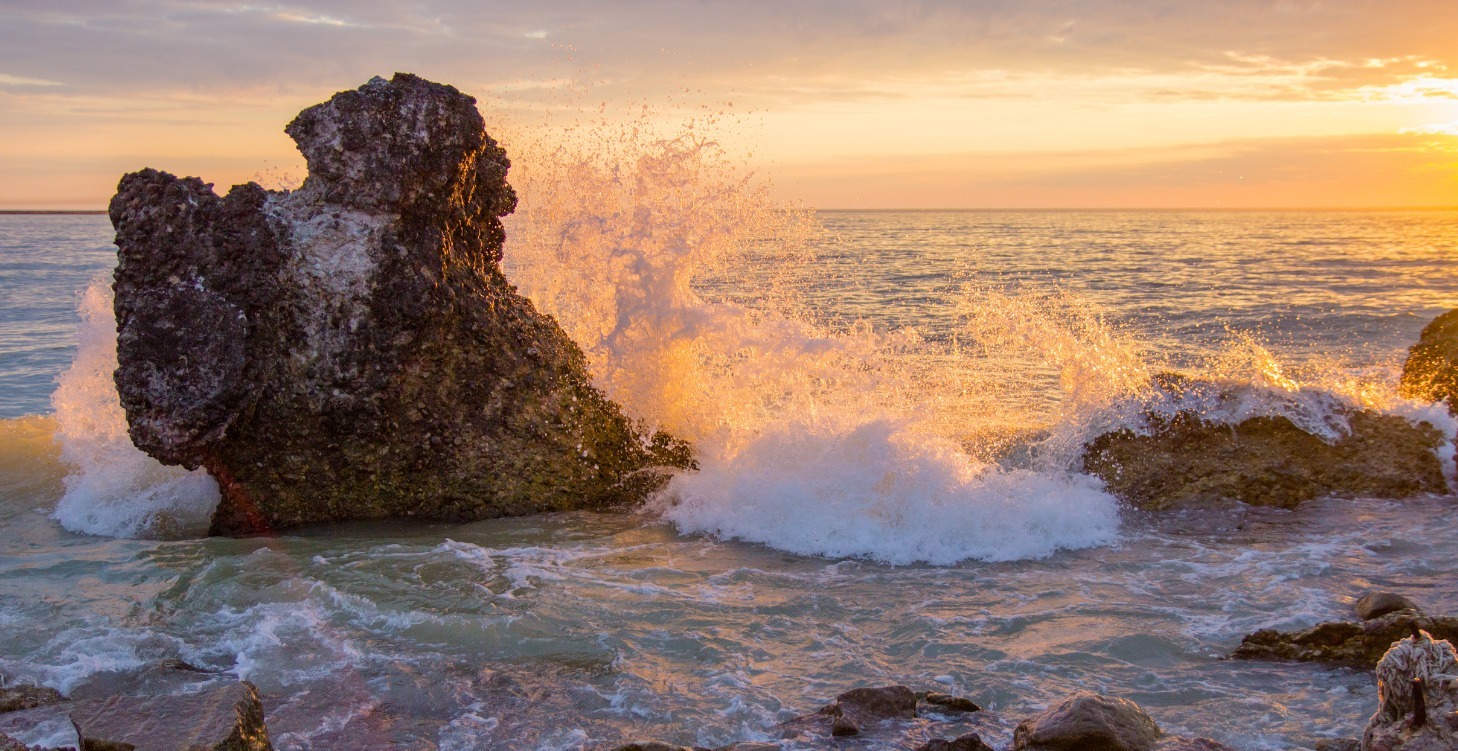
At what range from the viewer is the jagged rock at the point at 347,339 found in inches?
264

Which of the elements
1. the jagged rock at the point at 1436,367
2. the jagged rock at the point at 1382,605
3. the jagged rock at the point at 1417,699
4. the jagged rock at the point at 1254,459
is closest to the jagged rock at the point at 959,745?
the jagged rock at the point at 1417,699

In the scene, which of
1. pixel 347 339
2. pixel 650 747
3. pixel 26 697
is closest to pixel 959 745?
pixel 650 747

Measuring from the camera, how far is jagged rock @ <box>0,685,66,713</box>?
428cm

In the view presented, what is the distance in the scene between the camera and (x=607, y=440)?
8078 millimetres

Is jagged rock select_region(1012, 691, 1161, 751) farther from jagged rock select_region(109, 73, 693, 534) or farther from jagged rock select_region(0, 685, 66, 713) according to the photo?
jagged rock select_region(109, 73, 693, 534)

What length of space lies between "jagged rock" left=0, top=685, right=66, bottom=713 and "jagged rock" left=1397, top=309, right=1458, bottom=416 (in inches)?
391

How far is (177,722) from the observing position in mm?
3883

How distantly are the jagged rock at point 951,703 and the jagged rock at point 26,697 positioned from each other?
3.89 metres

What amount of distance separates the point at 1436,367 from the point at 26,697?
34.3 ft

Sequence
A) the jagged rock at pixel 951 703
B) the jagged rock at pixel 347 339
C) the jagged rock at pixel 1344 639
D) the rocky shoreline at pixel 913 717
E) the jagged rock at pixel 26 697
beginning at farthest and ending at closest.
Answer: the jagged rock at pixel 347 339 < the jagged rock at pixel 1344 639 < the jagged rock at pixel 951 703 < the jagged rock at pixel 26 697 < the rocky shoreline at pixel 913 717

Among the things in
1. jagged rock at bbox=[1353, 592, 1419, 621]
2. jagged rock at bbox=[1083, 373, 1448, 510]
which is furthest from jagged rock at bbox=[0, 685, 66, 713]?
jagged rock at bbox=[1083, 373, 1448, 510]

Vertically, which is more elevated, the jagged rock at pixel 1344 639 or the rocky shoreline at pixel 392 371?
the rocky shoreline at pixel 392 371

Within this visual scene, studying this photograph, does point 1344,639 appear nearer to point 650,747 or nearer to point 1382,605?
point 1382,605

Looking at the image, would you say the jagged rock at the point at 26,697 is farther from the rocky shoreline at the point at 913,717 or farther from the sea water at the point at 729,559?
the sea water at the point at 729,559
